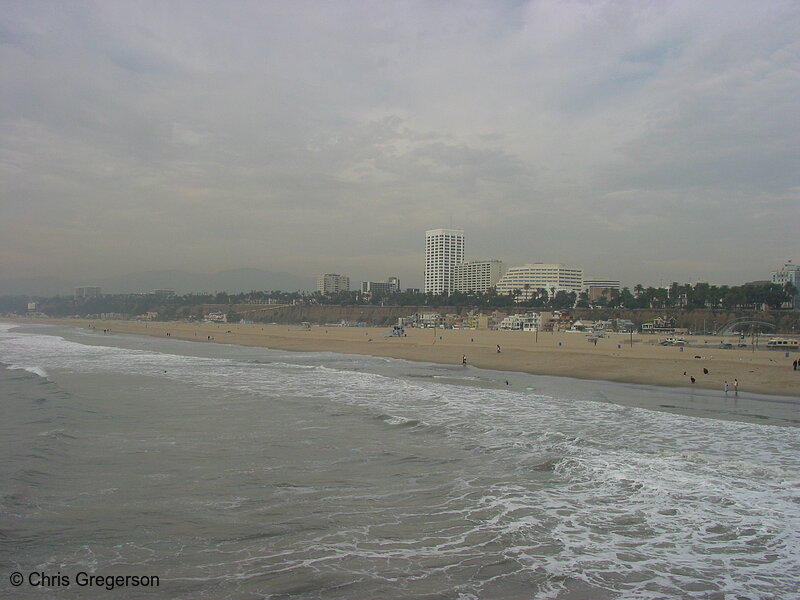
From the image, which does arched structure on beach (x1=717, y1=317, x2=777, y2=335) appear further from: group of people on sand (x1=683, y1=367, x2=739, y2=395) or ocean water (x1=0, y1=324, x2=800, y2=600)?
ocean water (x1=0, y1=324, x2=800, y2=600)

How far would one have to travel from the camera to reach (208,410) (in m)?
15.5

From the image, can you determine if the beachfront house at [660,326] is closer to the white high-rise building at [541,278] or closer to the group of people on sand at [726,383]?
the group of people on sand at [726,383]

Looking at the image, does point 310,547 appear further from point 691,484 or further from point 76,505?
point 691,484

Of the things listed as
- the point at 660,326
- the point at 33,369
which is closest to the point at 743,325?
the point at 660,326

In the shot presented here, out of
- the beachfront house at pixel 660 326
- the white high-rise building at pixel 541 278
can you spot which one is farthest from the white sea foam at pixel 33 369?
the white high-rise building at pixel 541 278

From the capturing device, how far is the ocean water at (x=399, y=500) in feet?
19.5

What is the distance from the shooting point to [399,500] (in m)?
8.24

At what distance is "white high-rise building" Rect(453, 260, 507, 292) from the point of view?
175625 mm

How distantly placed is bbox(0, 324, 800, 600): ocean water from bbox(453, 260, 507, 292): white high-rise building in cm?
15811

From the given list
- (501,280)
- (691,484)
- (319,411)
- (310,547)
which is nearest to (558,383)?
(319,411)

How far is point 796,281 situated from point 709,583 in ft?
518

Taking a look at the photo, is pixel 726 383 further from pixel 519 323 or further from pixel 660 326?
pixel 519 323

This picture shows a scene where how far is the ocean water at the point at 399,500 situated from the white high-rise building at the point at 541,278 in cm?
13837

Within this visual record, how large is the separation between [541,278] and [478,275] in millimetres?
30573
